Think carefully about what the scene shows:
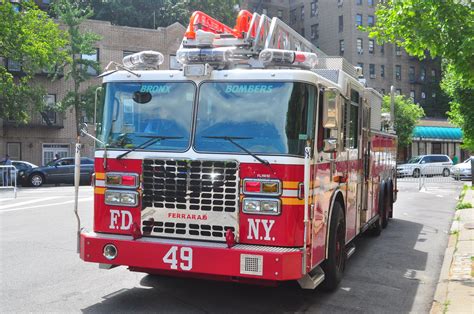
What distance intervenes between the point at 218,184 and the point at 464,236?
7074 mm

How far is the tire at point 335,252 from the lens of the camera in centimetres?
647

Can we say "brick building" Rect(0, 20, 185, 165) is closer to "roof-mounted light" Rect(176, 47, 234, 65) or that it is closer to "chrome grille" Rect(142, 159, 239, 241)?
"roof-mounted light" Rect(176, 47, 234, 65)

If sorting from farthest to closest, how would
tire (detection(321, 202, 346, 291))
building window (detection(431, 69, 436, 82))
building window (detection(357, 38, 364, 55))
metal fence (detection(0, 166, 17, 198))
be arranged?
building window (detection(431, 69, 436, 82)) < building window (detection(357, 38, 364, 55)) < metal fence (detection(0, 166, 17, 198)) < tire (detection(321, 202, 346, 291))

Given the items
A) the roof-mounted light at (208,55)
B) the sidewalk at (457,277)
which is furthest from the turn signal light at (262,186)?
the sidewalk at (457,277)

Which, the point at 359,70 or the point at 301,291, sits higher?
the point at 359,70

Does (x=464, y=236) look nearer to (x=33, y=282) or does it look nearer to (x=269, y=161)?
(x=269, y=161)

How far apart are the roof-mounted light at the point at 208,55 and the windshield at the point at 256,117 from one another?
0.95ft

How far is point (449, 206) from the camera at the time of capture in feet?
58.4

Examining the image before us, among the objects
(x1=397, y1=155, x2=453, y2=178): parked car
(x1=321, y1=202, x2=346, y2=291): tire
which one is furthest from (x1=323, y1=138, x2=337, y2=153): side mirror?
(x1=397, y1=155, x2=453, y2=178): parked car

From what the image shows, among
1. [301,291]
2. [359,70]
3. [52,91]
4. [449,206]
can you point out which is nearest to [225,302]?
[301,291]

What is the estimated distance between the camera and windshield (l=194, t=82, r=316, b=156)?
5.43 metres

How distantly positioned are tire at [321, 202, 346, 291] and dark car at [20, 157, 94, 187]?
2209cm

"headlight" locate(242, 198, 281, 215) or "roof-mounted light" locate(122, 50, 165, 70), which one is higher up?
"roof-mounted light" locate(122, 50, 165, 70)

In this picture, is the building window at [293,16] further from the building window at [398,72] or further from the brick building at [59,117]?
the brick building at [59,117]
